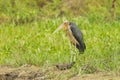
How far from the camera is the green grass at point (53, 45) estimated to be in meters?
7.02

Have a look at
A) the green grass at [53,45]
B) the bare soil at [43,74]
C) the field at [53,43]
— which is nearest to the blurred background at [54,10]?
the field at [53,43]

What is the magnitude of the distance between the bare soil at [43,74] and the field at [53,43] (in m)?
0.02

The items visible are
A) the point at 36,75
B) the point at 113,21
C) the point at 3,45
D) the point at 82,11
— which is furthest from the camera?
the point at 82,11

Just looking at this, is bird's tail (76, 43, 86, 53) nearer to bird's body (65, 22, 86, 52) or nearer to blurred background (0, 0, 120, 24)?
bird's body (65, 22, 86, 52)

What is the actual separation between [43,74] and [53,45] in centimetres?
271

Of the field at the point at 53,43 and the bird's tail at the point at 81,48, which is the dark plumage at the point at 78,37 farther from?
the field at the point at 53,43

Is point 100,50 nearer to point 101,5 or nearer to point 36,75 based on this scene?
point 36,75

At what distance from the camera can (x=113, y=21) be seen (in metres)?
12.0

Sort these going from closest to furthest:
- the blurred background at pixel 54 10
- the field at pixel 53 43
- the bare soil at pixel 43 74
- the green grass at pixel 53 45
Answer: the bare soil at pixel 43 74 < the field at pixel 53 43 < the green grass at pixel 53 45 < the blurred background at pixel 54 10

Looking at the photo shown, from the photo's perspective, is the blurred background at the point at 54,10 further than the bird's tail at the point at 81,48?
Yes

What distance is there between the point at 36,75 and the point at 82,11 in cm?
629

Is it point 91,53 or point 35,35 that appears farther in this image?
point 35,35

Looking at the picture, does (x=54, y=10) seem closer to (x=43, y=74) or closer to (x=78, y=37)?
(x=78, y=37)

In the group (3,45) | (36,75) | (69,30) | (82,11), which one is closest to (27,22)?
(82,11)
